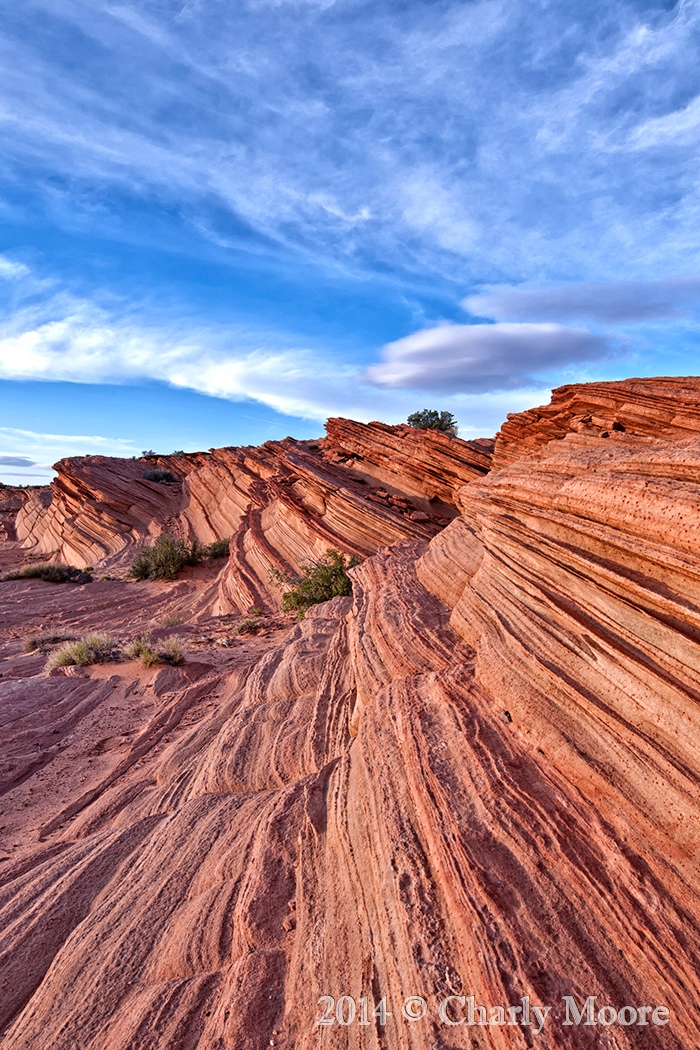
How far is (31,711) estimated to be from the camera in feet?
27.8

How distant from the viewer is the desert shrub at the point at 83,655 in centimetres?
1060

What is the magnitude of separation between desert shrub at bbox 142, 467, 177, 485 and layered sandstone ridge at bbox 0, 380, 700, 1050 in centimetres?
3396

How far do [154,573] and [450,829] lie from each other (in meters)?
20.7

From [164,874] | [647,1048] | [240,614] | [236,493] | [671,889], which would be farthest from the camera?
[236,493]

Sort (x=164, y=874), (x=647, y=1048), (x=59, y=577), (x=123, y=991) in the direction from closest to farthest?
1. (x=647, y=1048)
2. (x=123, y=991)
3. (x=164, y=874)
4. (x=59, y=577)

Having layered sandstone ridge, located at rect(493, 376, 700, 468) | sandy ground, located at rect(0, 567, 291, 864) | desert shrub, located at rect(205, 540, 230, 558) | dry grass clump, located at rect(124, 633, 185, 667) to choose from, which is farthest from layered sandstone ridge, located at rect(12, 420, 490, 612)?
dry grass clump, located at rect(124, 633, 185, 667)

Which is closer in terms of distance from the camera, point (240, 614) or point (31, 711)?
point (31, 711)

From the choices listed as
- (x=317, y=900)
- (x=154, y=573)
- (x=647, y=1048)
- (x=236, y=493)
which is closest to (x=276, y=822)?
(x=317, y=900)

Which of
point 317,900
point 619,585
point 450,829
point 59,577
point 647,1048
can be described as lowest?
point 59,577

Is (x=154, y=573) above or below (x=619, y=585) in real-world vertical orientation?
below

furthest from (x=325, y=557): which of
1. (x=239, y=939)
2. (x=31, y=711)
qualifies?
(x=239, y=939)

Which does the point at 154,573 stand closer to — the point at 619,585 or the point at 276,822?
the point at 276,822

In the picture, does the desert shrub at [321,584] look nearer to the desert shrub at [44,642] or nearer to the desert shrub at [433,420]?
the desert shrub at [44,642]

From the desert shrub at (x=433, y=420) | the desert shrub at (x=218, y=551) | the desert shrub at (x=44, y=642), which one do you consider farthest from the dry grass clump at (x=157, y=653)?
the desert shrub at (x=433, y=420)
